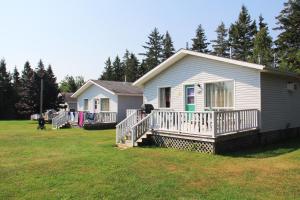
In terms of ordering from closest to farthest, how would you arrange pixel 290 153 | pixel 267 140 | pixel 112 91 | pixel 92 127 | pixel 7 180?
pixel 7 180
pixel 290 153
pixel 267 140
pixel 92 127
pixel 112 91

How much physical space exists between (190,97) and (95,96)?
12.4m

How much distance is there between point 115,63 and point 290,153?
61.5 metres

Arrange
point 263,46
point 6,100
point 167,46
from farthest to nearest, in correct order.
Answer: point 167,46, point 6,100, point 263,46

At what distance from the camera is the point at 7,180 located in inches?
265

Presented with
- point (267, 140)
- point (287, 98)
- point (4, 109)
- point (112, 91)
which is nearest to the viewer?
point (267, 140)

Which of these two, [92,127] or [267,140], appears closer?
[267,140]

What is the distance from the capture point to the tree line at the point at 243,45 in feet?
111

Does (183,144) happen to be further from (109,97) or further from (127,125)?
(109,97)

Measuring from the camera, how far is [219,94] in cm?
1331

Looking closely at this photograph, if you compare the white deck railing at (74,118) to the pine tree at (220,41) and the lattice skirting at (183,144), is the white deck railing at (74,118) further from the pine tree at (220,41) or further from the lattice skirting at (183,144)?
the pine tree at (220,41)

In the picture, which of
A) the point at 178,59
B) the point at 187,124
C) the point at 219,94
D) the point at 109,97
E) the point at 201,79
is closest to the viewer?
the point at 187,124

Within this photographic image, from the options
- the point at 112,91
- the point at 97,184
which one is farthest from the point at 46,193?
the point at 112,91

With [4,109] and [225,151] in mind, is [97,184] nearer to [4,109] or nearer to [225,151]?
[225,151]

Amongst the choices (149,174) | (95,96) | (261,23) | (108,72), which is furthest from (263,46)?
(108,72)
